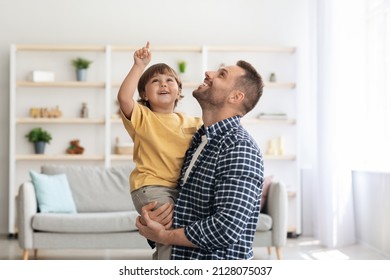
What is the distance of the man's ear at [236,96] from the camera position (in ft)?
4.66

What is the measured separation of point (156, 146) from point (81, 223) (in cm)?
277

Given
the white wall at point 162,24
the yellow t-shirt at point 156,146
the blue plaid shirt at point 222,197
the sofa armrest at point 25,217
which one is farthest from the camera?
the white wall at point 162,24

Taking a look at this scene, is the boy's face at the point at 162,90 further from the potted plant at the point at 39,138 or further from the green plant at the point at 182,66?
the potted plant at the point at 39,138

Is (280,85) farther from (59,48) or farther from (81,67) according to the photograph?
(59,48)

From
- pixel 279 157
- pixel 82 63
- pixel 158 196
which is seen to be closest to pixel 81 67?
pixel 82 63

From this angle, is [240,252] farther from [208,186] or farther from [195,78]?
[195,78]

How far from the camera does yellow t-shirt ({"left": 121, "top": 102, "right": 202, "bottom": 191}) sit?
58.4 inches

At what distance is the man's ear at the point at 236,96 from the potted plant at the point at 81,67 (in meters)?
4.42

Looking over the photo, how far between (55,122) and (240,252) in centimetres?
453

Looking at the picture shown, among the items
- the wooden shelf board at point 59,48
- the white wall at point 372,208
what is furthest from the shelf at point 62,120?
the white wall at point 372,208

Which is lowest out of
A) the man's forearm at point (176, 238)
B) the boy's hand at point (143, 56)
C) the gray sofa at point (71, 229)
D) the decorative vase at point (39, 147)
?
the gray sofa at point (71, 229)

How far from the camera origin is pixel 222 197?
4.21ft

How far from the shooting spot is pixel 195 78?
589cm

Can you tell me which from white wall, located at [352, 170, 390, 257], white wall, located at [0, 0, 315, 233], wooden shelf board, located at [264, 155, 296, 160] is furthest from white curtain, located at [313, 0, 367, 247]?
white wall, located at [0, 0, 315, 233]
